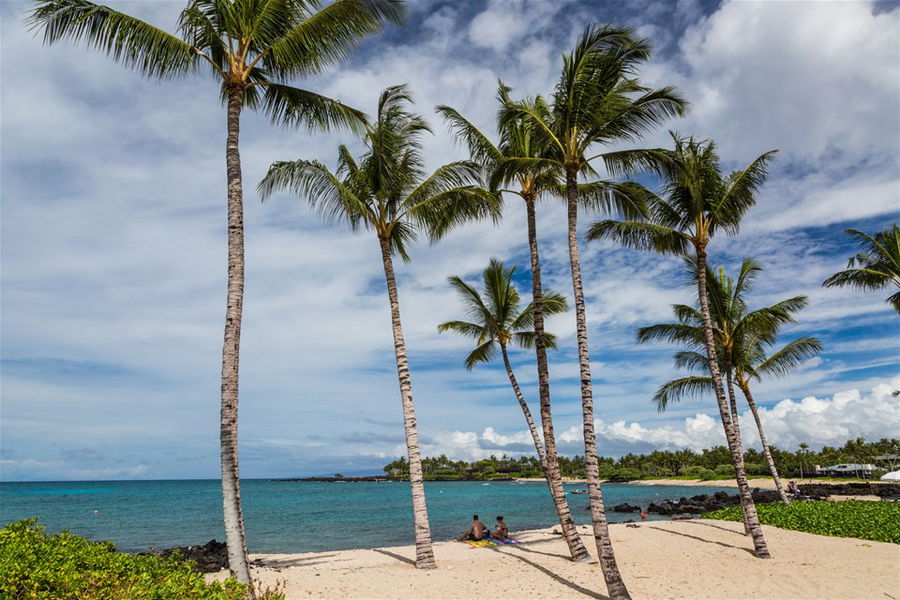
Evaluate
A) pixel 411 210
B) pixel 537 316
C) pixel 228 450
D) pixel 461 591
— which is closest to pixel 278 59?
pixel 411 210

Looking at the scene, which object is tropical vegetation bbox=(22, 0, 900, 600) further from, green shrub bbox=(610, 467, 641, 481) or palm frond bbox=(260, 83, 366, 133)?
green shrub bbox=(610, 467, 641, 481)

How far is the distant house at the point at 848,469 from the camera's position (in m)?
70.1

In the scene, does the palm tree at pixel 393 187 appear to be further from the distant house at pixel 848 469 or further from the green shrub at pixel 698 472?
the green shrub at pixel 698 472

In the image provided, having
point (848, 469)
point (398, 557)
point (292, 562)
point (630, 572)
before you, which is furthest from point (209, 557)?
point (848, 469)

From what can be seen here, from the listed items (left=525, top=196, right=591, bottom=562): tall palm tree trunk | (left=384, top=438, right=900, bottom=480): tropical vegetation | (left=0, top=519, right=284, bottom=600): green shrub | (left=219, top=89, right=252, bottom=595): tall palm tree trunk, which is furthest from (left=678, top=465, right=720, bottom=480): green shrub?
(left=0, top=519, right=284, bottom=600): green shrub

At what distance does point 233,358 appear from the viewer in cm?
886

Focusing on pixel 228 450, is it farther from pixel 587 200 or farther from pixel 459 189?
pixel 587 200

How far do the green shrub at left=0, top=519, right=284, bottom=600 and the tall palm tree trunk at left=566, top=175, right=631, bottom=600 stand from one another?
6.77 metres

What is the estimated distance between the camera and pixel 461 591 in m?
10.9

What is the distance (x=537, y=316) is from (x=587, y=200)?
3442mm

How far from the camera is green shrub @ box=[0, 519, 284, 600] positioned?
15.0 feet

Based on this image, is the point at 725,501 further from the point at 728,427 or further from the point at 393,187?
the point at 393,187

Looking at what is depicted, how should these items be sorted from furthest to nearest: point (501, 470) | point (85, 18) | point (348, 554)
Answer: point (501, 470)
point (348, 554)
point (85, 18)

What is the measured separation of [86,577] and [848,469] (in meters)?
90.0
